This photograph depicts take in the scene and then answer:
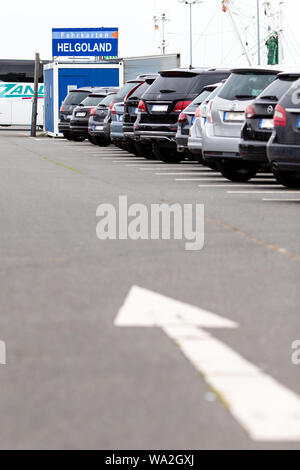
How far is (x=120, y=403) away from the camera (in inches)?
178

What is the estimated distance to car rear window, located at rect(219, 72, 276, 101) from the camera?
1758 cm

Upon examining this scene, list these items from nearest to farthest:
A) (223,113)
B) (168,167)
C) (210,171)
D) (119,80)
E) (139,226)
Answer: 1. (139,226)
2. (223,113)
3. (210,171)
4. (168,167)
5. (119,80)

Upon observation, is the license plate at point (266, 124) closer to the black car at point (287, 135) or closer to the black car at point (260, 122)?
the black car at point (260, 122)

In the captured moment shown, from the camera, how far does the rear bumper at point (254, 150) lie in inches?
628

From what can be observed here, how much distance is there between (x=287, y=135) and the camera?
14.0 m

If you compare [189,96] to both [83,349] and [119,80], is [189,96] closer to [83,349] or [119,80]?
[83,349]

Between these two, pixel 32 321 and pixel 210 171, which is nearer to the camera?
pixel 32 321

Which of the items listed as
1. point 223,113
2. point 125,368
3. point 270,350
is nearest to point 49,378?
point 125,368

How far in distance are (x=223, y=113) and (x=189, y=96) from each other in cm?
529

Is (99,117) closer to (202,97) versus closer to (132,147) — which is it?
(132,147)

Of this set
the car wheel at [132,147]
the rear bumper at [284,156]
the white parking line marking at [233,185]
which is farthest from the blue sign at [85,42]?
the rear bumper at [284,156]

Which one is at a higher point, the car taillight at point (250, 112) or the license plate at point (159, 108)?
the car taillight at point (250, 112)

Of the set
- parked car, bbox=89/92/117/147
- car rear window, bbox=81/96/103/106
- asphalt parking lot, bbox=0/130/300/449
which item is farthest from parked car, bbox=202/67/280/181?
car rear window, bbox=81/96/103/106

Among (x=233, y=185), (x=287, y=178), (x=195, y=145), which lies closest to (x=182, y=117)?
(x=195, y=145)
